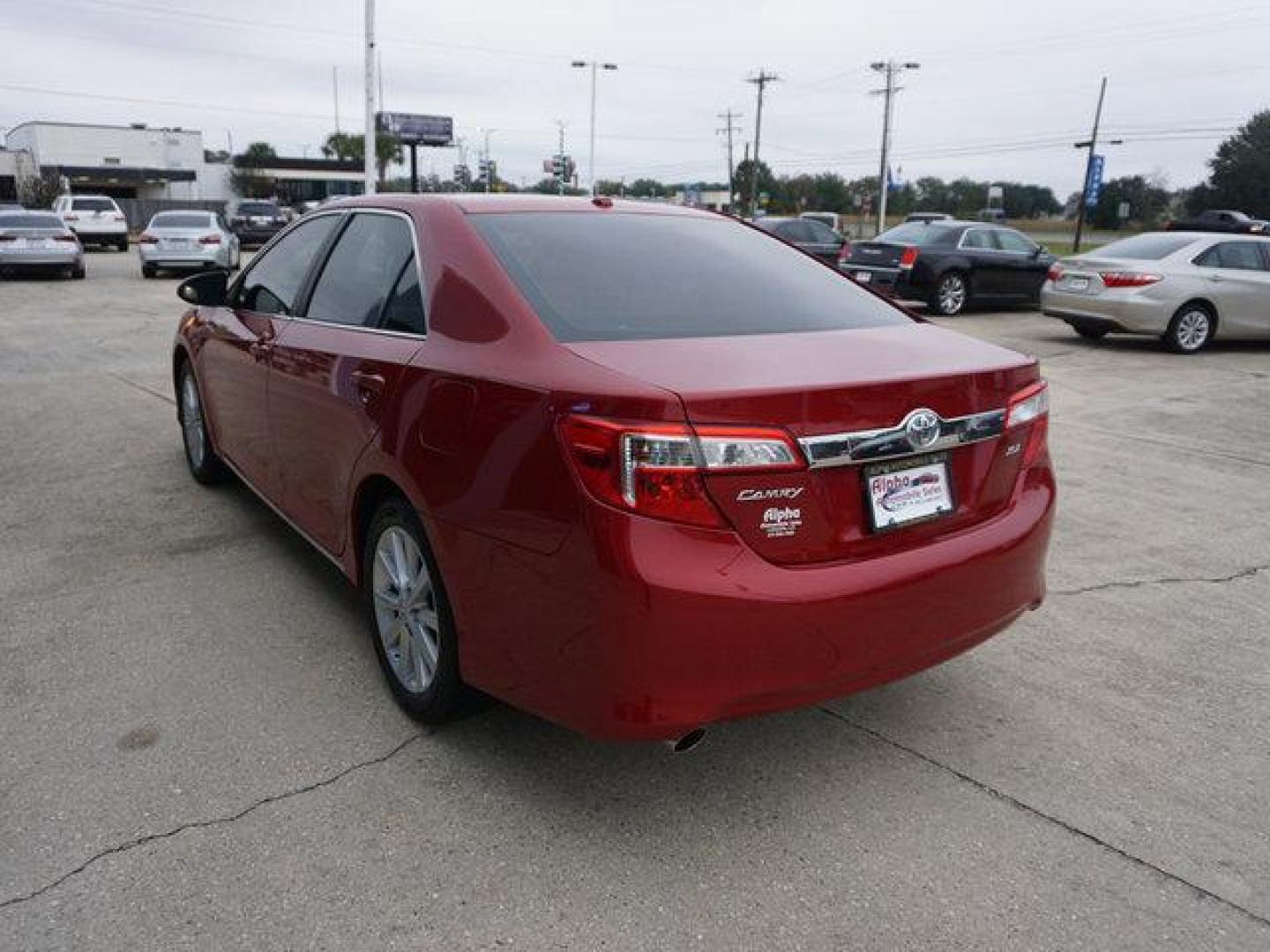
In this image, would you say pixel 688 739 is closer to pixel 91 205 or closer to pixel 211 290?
pixel 211 290

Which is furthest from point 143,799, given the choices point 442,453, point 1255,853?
point 1255,853

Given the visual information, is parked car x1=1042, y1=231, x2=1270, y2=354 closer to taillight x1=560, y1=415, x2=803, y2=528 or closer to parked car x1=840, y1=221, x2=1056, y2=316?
parked car x1=840, y1=221, x2=1056, y2=316

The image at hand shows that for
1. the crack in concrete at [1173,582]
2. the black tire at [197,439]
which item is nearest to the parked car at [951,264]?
the crack in concrete at [1173,582]

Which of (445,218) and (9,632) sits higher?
(445,218)

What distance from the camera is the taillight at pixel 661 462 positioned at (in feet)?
7.48

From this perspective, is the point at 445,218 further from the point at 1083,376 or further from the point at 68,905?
the point at 1083,376

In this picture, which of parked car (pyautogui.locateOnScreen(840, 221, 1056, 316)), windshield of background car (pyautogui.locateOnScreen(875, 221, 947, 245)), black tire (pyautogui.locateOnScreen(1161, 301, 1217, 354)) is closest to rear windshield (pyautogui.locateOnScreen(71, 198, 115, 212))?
parked car (pyautogui.locateOnScreen(840, 221, 1056, 316))

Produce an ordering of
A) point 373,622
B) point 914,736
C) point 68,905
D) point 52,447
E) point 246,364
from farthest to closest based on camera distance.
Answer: point 52,447 → point 246,364 → point 373,622 → point 914,736 → point 68,905

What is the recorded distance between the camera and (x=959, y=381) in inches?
107

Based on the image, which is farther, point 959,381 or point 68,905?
point 959,381

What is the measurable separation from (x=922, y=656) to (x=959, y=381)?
749 mm

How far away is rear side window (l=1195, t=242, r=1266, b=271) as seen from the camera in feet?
41.2

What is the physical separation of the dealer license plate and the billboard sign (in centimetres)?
6280

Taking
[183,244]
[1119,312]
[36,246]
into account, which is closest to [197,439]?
[1119,312]
